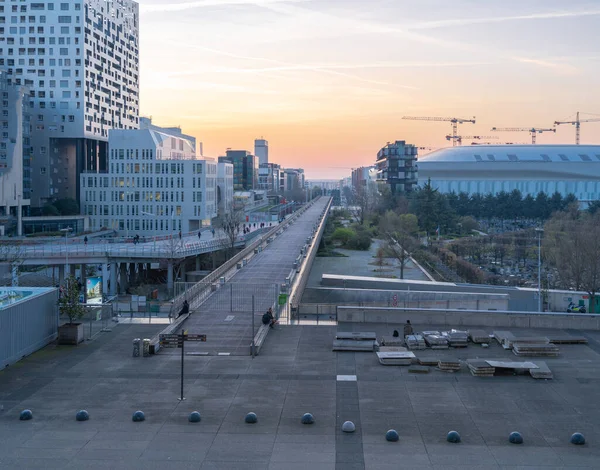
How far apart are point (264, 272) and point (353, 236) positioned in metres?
44.5

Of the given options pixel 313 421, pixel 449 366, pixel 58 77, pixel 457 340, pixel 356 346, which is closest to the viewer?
pixel 313 421

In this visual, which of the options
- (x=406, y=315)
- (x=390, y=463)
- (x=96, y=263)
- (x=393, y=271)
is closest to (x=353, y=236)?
(x=393, y=271)

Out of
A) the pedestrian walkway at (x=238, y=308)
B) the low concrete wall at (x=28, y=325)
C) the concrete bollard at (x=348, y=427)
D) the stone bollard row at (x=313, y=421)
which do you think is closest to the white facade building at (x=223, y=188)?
the pedestrian walkway at (x=238, y=308)

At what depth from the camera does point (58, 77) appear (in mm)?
88188

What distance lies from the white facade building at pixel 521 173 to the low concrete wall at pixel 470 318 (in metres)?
130

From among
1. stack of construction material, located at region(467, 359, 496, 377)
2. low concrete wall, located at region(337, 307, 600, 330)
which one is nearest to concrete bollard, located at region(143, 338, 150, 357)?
low concrete wall, located at region(337, 307, 600, 330)

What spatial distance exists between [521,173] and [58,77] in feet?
349

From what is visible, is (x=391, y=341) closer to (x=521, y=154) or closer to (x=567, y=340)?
(x=567, y=340)

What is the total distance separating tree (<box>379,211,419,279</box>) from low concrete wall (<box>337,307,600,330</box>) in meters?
32.2

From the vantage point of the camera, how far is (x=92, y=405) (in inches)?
607

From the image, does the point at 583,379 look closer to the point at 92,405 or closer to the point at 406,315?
the point at 406,315

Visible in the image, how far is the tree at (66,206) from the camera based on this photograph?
3346 inches

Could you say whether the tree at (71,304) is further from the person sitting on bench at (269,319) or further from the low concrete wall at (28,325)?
the person sitting on bench at (269,319)

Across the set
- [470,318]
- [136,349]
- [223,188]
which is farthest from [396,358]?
[223,188]
